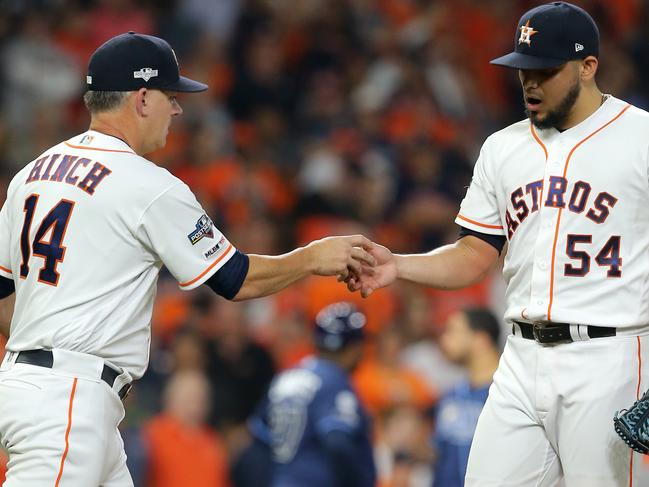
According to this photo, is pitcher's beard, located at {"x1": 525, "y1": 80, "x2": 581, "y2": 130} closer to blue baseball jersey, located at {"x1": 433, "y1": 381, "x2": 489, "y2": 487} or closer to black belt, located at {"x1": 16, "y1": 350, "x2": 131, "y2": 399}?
black belt, located at {"x1": 16, "y1": 350, "x2": 131, "y2": 399}

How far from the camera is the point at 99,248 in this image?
4.06m

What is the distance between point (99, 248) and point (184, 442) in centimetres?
381

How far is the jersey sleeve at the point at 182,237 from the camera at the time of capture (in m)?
4.09

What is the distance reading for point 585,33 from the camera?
4230 mm

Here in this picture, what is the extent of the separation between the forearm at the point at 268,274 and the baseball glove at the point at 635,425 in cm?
131

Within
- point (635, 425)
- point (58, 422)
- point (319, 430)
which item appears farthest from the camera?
point (319, 430)

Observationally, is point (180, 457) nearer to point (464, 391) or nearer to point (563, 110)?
point (464, 391)

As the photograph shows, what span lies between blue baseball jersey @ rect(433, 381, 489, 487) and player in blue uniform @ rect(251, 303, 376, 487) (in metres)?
0.40

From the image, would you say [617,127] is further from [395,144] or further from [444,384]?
[395,144]

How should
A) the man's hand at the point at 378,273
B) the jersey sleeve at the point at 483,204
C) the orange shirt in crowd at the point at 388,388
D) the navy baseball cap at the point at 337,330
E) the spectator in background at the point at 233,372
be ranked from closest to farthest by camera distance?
the jersey sleeve at the point at 483,204 → the man's hand at the point at 378,273 → the navy baseball cap at the point at 337,330 → the orange shirt in crowd at the point at 388,388 → the spectator in background at the point at 233,372

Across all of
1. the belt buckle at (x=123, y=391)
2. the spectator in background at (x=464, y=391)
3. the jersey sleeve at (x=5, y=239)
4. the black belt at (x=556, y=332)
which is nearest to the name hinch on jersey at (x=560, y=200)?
the black belt at (x=556, y=332)

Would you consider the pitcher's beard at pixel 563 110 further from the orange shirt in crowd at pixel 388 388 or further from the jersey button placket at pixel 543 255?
the orange shirt in crowd at pixel 388 388

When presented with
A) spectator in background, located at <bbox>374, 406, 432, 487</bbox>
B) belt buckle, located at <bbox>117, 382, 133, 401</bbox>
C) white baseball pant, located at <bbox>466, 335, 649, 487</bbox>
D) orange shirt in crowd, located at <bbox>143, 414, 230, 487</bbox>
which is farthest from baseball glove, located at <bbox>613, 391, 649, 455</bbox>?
orange shirt in crowd, located at <bbox>143, 414, 230, 487</bbox>

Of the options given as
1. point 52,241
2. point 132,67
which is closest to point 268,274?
point 52,241
